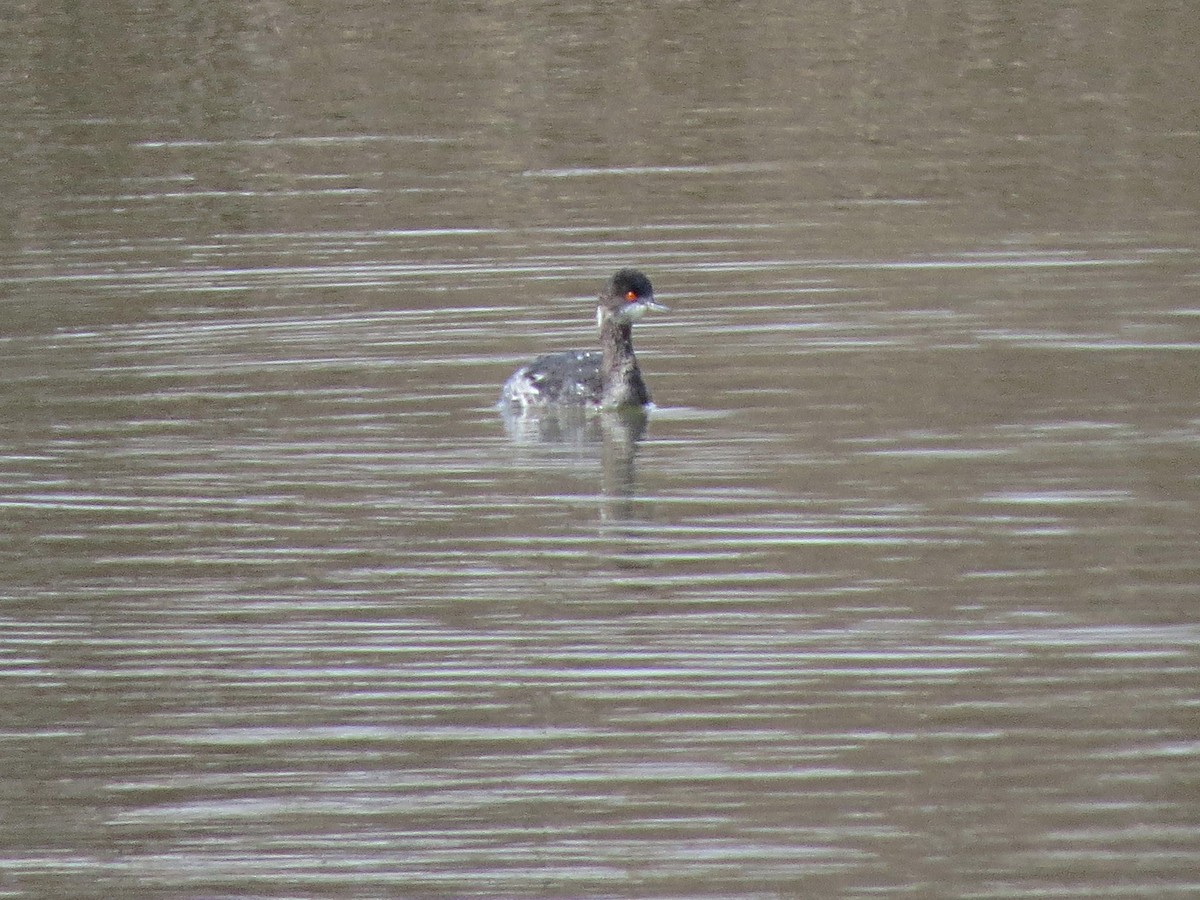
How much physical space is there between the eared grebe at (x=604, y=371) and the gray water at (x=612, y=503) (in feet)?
0.69

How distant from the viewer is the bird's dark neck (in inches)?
530

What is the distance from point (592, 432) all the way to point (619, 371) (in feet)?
1.26

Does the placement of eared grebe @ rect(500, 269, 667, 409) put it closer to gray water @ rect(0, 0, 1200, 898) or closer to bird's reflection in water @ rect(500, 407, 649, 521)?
bird's reflection in water @ rect(500, 407, 649, 521)

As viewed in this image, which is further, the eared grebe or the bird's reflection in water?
the eared grebe

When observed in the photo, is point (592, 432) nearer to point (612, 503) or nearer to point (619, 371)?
point (619, 371)

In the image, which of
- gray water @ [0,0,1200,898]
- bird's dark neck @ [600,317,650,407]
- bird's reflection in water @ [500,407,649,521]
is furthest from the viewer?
bird's dark neck @ [600,317,650,407]

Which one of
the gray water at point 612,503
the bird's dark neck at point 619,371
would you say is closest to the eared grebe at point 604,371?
the bird's dark neck at point 619,371

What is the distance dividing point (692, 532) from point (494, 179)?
10.4m

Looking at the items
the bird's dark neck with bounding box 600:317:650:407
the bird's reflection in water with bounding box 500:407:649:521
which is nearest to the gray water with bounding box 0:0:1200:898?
the bird's reflection in water with bounding box 500:407:649:521

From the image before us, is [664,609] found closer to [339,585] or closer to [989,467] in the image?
[339,585]

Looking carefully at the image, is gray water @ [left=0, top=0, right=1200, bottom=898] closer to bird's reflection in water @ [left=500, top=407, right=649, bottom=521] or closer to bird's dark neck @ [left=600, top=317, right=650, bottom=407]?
bird's reflection in water @ [left=500, top=407, right=649, bottom=521]

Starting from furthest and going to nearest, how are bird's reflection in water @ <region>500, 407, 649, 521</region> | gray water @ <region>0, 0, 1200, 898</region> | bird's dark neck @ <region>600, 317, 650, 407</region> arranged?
1. bird's dark neck @ <region>600, 317, 650, 407</region>
2. bird's reflection in water @ <region>500, 407, 649, 521</region>
3. gray water @ <region>0, 0, 1200, 898</region>

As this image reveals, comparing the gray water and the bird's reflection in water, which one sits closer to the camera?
the gray water

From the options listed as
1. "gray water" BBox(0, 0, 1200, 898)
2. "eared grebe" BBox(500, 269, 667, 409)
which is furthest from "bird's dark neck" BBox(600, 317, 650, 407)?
"gray water" BBox(0, 0, 1200, 898)
